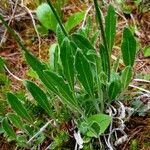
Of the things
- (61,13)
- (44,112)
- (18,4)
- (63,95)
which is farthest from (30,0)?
(63,95)

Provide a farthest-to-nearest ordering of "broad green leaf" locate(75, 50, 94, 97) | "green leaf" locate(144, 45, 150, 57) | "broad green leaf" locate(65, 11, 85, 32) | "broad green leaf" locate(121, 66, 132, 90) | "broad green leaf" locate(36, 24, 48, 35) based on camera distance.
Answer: "broad green leaf" locate(36, 24, 48, 35), "broad green leaf" locate(65, 11, 85, 32), "green leaf" locate(144, 45, 150, 57), "broad green leaf" locate(121, 66, 132, 90), "broad green leaf" locate(75, 50, 94, 97)

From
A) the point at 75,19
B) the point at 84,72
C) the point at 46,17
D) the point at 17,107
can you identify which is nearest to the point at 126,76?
the point at 84,72

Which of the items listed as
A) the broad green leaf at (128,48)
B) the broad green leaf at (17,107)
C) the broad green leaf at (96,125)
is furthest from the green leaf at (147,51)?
the broad green leaf at (17,107)

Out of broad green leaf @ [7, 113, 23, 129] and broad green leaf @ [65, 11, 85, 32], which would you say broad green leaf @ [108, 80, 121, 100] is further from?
broad green leaf @ [65, 11, 85, 32]

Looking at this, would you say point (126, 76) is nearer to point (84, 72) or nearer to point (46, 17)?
point (84, 72)

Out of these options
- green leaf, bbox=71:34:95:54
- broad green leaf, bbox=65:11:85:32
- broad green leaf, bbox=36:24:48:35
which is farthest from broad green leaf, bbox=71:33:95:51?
broad green leaf, bbox=36:24:48:35

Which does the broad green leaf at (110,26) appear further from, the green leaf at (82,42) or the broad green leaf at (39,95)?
the broad green leaf at (39,95)
